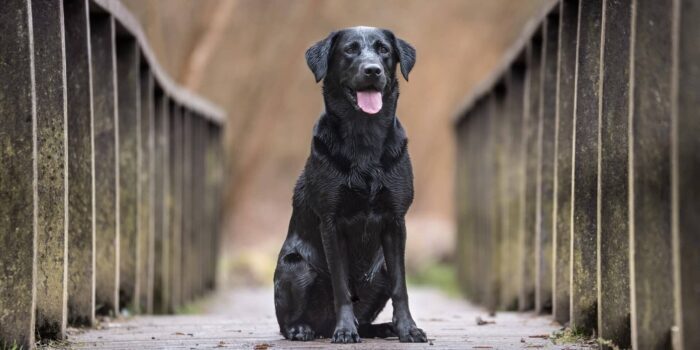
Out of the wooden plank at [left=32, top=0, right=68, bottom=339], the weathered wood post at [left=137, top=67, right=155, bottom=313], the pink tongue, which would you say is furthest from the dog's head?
the weathered wood post at [left=137, top=67, right=155, bottom=313]

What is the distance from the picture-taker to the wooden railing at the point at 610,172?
4.70m

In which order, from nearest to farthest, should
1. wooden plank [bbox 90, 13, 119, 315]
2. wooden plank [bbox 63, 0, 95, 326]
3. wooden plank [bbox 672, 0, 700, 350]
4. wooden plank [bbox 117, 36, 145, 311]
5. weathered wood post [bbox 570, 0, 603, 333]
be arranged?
wooden plank [bbox 672, 0, 700, 350]
weathered wood post [bbox 570, 0, 603, 333]
wooden plank [bbox 63, 0, 95, 326]
wooden plank [bbox 90, 13, 119, 315]
wooden plank [bbox 117, 36, 145, 311]

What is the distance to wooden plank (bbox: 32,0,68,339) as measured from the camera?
6805 mm

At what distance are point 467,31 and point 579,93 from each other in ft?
69.7

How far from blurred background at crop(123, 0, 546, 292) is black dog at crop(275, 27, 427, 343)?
14.3 metres

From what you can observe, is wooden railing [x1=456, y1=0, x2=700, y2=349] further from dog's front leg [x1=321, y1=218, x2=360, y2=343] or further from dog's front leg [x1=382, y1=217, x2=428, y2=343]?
dog's front leg [x1=321, y1=218, x2=360, y2=343]

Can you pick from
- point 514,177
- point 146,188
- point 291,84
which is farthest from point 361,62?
point 291,84

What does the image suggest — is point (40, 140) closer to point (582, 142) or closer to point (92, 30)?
point (92, 30)

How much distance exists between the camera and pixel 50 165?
6.86 m

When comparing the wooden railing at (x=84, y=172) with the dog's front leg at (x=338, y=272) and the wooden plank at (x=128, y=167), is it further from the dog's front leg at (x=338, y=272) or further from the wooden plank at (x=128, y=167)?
the dog's front leg at (x=338, y=272)

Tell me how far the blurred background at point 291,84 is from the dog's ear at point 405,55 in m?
14.5

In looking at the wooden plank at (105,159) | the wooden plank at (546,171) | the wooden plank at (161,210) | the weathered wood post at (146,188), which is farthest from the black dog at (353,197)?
the wooden plank at (161,210)

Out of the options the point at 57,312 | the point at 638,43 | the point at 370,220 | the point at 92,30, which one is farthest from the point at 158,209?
the point at 638,43

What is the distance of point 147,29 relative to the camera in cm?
1880
